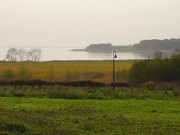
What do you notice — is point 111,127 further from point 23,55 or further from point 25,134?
point 23,55

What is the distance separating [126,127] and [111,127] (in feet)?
1.42

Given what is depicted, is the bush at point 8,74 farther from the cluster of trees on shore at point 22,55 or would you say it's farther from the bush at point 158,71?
the cluster of trees on shore at point 22,55

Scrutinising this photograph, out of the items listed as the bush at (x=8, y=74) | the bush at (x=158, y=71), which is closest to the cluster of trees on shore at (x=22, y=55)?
the bush at (x=8, y=74)

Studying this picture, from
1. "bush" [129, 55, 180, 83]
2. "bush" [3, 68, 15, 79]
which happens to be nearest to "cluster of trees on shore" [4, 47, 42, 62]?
"bush" [3, 68, 15, 79]

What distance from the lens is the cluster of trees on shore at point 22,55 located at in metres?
54.4

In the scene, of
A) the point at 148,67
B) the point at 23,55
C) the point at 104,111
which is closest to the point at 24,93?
the point at 104,111

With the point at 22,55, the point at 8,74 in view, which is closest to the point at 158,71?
the point at 8,74

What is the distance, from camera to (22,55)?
56.8 meters

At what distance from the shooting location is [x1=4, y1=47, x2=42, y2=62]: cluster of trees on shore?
54.4m

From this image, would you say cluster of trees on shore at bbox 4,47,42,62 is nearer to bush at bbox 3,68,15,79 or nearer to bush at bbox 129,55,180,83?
bush at bbox 3,68,15,79

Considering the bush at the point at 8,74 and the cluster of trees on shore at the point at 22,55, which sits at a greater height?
the cluster of trees on shore at the point at 22,55

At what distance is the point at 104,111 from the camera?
10672 mm

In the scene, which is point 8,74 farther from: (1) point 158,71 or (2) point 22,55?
(2) point 22,55

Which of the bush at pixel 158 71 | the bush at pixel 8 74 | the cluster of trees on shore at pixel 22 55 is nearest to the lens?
the bush at pixel 158 71
